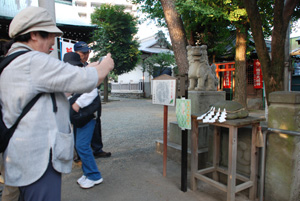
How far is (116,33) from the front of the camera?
14.9m

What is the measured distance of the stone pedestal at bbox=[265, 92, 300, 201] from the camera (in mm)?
2240

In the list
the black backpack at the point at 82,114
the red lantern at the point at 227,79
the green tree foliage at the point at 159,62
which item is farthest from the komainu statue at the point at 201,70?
the green tree foliage at the point at 159,62

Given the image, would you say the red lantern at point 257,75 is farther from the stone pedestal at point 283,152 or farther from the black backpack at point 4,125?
the black backpack at point 4,125

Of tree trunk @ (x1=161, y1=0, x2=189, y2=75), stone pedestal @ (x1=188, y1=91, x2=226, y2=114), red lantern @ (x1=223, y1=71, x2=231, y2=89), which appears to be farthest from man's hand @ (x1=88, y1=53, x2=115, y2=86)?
red lantern @ (x1=223, y1=71, x2=231, y2=89)

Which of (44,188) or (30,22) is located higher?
(30,22)

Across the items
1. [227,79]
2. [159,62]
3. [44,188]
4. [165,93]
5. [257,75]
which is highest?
[159,62]

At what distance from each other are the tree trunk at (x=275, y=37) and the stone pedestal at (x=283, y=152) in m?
2.19

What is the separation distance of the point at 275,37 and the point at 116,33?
12.2 meters

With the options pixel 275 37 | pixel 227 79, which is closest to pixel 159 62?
pixel 227 79

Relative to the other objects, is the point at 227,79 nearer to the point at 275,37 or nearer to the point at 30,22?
the point at 275,37

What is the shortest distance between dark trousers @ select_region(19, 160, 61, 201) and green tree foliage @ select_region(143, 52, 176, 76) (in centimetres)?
1778

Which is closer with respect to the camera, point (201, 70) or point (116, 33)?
point (201, 70)

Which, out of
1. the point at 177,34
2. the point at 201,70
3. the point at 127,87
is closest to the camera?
the point at 201,70

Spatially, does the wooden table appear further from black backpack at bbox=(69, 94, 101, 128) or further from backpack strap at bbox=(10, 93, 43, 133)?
backpack strap at bbox=(10, 93, 43, 133)
